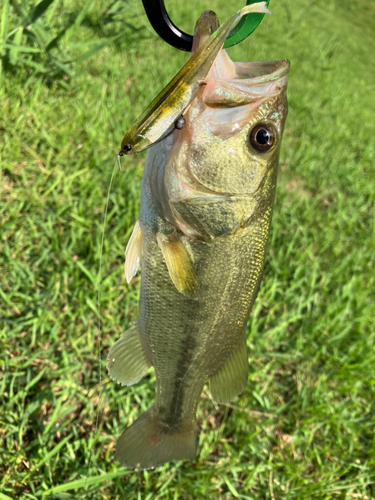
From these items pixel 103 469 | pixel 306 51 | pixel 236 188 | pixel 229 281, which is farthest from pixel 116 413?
pixel 306 51

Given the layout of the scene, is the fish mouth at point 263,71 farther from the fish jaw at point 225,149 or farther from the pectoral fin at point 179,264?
the pectoral fin at point 179,264

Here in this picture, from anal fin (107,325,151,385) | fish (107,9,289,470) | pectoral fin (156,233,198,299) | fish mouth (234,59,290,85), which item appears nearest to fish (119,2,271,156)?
fish (107,9,289,470)

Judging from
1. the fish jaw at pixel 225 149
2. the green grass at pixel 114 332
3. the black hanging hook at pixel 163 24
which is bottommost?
the green grass at pixel 114 332

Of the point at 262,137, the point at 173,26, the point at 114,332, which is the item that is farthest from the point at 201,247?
the point at 114,332

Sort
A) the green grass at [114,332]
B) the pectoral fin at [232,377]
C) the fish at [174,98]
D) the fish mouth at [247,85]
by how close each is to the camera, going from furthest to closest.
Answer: the green grass at [114,332], the pectoral fin at [232,377], the fish mouth at [247,85], the fish at [174,98]

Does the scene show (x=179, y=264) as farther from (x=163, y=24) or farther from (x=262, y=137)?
(x=163, y=24)

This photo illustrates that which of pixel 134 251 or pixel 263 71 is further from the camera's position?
pixel 134 251

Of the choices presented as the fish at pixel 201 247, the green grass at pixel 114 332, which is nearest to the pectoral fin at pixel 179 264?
the fish at pixel 201 247

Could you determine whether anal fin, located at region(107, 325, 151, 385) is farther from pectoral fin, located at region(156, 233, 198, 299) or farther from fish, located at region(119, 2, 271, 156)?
fish, located at region(119, 2, 271, 156)

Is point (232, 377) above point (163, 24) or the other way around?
the other way around
